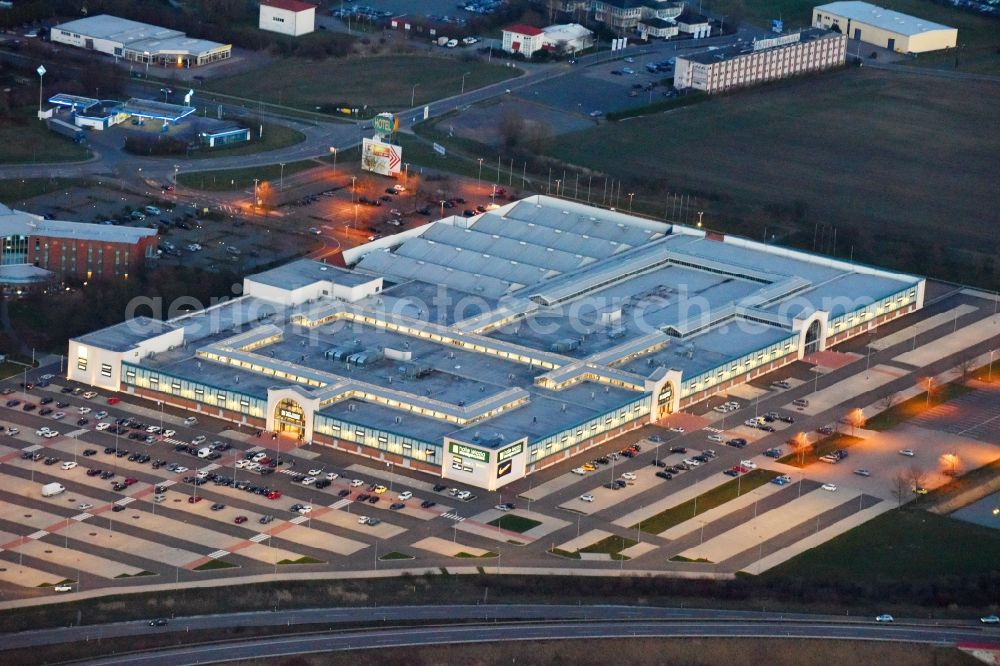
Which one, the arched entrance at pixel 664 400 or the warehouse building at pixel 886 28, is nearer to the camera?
the arched entrance at pixel 664 400

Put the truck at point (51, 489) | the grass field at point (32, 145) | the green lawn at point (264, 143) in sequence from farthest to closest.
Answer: the green lawn at point (264, 143), the grass field at point (32, 145), the truck at point (51, 489)

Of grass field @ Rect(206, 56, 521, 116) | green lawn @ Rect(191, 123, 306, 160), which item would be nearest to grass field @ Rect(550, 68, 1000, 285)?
grass field @ Rect(206, 56, 521, 116)

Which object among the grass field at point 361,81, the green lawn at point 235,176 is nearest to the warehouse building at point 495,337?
the green lawn at point 235,176

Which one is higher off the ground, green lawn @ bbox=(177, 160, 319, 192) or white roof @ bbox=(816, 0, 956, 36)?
white roof @ bbox=(816, 0, 956, 36)

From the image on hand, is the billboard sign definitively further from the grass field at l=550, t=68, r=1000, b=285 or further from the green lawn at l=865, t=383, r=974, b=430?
the green lawn at l=865, t=383, r=974, b=430

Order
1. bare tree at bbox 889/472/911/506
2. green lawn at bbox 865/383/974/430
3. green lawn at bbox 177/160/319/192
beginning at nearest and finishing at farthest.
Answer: bare tree at bbox 889/472/911/506
green lawn at bbox 865/383/974/430
green lawn at bbox 177/160/319/192

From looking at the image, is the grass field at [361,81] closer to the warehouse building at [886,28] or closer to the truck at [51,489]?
the warehouse building at [886,28]

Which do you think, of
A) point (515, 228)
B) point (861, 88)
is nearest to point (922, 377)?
point (515, 228)
